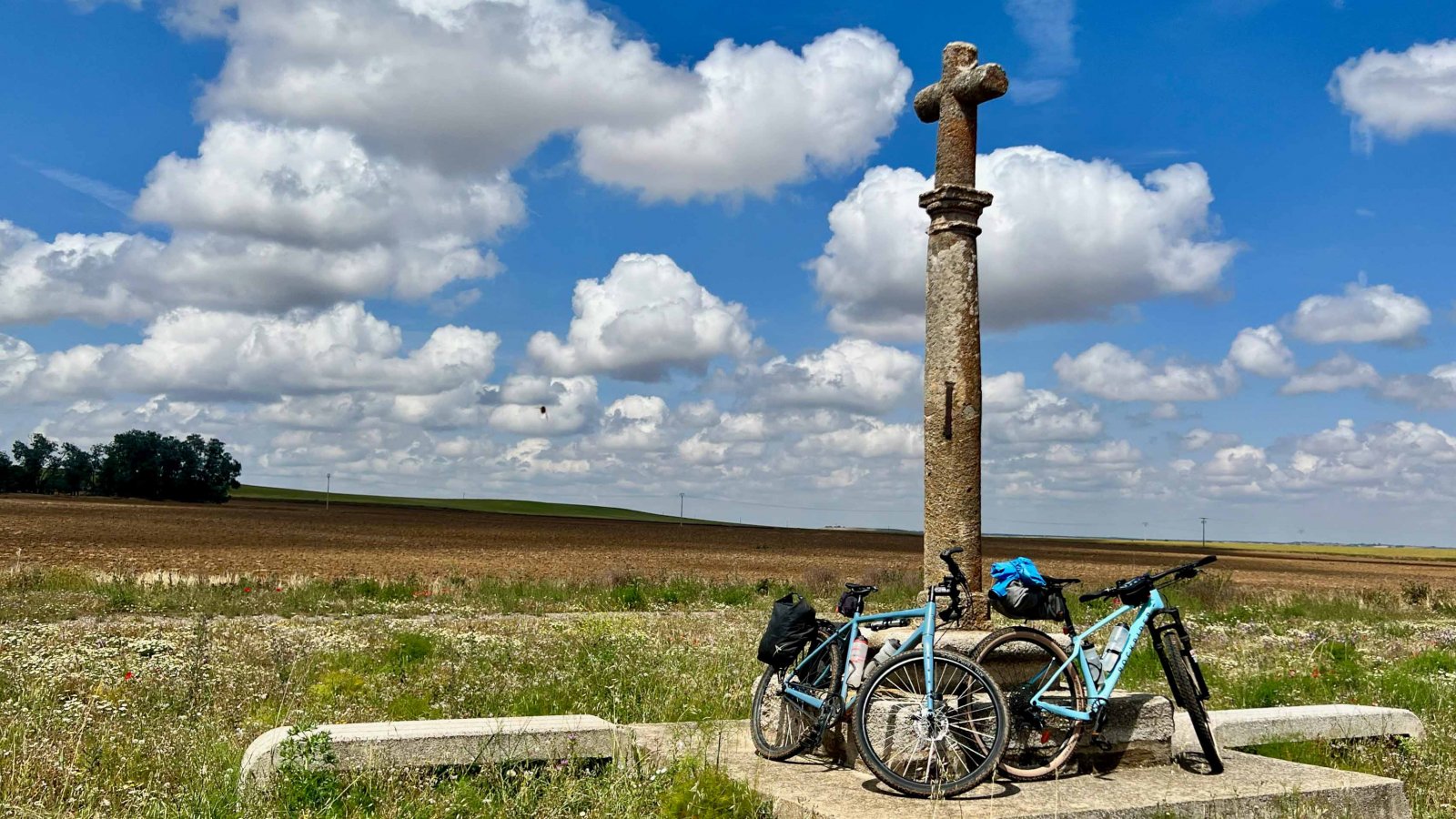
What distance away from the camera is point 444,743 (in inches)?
269

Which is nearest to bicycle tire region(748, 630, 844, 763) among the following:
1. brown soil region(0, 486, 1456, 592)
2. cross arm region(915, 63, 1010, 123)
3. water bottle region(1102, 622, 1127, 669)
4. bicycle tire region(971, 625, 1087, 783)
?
bicycle tire region(971, 625, 1087, 783)

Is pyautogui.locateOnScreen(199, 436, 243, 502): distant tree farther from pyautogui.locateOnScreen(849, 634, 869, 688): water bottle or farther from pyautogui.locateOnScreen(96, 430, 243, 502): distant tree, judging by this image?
pyautogui.locateOnScreen(849, 634, 869, 688): water bottle

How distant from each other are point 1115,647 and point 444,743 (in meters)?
4.33

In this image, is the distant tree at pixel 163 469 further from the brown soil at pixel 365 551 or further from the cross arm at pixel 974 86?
the cross arm at pixel 974 86

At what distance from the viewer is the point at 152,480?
10306cm

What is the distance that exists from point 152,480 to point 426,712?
107464 millimetres

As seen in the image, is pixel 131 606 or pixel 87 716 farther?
pixel 131 606

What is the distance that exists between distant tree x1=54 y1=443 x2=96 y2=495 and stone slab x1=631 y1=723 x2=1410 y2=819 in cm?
11781

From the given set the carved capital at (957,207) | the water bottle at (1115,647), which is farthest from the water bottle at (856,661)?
the carved capital at (957,207)

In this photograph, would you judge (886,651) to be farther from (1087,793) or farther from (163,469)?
(163,469)

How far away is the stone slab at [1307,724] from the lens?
8531 mm

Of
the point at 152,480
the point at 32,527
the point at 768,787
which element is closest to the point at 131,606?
the point at 768,787

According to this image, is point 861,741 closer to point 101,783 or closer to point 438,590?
point 101,783

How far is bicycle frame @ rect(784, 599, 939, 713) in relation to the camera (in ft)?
21.7
